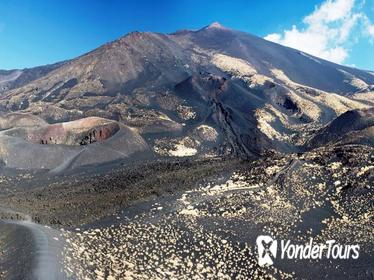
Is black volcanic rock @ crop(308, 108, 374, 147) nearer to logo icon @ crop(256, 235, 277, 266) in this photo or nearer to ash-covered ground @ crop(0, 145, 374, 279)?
ash-covered ground @ crop(0, 145, 374, 279)

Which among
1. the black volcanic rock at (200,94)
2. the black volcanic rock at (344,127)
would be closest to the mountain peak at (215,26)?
the black volcanic rock at (200,94)

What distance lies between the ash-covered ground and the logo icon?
395 mm

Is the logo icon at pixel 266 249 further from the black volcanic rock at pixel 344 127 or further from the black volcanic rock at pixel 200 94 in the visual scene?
the black volcanic rock at pixel 344 127

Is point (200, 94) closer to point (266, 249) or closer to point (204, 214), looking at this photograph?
point (204, 214)

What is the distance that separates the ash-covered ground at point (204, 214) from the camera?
26.8 m

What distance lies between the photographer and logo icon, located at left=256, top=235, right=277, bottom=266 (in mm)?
28344

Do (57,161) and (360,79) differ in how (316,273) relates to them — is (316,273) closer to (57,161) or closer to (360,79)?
(57,161)

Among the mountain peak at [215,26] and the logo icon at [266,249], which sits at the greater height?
the mountain peak at [215,26]

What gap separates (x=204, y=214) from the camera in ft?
113

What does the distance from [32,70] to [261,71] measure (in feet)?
233

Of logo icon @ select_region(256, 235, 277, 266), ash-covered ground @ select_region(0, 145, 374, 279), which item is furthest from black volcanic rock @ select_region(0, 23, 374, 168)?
logo icon @ select_region(256, 235, 277, 266)

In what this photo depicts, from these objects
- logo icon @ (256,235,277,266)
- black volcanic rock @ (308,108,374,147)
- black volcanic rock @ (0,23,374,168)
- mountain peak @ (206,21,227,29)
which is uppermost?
mountain peak @ (206,21,227,29)

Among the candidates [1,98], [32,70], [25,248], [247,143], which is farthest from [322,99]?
[32,70]

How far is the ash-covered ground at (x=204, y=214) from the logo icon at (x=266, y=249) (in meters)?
0.39
